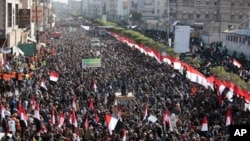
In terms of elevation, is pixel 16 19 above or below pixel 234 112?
above

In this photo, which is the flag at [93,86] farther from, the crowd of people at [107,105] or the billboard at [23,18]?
the billboard at [23,18]

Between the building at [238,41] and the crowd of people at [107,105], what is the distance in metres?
14.0

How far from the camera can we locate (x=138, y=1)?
447 ft

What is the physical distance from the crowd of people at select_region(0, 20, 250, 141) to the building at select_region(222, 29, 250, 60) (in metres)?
14.0

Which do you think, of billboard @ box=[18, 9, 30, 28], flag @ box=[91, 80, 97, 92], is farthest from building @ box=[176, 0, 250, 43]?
flag @ box=[91, 80, 97, 92]

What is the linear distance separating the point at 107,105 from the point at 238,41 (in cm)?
2862

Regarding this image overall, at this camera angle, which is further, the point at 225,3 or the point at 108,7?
the point at 108,7

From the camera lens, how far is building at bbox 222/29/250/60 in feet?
154

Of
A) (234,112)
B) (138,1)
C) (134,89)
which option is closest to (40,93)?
(134,89)

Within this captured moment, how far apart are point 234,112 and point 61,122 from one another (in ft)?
24.1

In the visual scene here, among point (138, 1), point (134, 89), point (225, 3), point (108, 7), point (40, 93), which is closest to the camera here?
point (40, 93)

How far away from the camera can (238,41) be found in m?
49.8

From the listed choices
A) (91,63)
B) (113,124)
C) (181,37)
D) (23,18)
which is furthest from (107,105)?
(23,18)

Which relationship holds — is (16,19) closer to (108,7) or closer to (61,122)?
(61,122)
